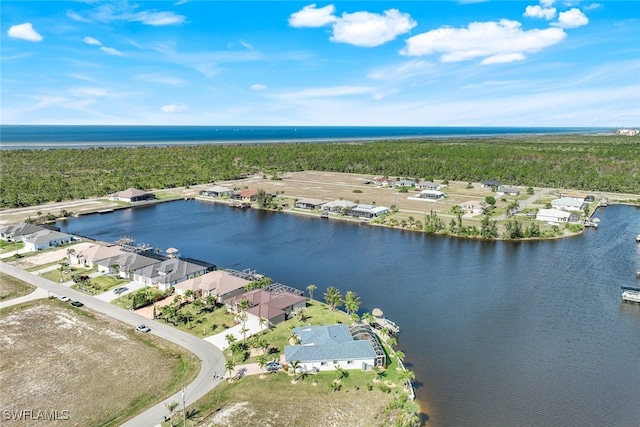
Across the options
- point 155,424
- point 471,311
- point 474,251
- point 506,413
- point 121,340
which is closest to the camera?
point 155,424

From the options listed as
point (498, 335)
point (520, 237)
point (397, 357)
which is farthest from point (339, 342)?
point (520, 237)

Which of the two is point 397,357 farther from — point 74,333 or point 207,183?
point 207,183

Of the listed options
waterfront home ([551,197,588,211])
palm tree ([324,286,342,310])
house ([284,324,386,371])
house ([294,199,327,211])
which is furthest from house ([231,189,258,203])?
house ([284,324,386,371])

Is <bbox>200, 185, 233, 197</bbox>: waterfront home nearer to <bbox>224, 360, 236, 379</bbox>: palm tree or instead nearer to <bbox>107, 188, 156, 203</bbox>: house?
<bbox>107, 188, 156, 203</bbox>: house

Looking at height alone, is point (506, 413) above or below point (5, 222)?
below

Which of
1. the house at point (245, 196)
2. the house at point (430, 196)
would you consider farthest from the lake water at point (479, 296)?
the house at point (430, 196)

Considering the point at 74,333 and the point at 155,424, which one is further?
the point at 74,333

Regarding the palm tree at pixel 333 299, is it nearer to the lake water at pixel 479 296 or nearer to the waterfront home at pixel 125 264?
the lake water at pixel 479 296
